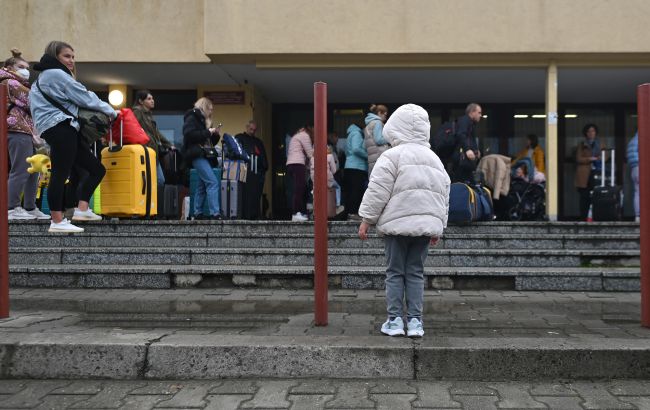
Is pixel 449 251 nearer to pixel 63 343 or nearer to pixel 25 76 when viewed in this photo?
pixel 63 343

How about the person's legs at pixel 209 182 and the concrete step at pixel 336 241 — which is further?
the person's legs at pixel 209 182

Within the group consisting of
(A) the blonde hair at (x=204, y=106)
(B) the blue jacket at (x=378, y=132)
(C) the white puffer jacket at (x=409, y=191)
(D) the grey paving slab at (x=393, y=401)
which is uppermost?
(A) the blonde hair at (x=204, y=106)

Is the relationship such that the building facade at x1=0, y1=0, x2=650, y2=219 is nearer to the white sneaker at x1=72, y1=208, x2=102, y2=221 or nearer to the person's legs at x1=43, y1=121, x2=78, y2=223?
the white sneaker at x1=72, y1=208, x2=102, y2=221

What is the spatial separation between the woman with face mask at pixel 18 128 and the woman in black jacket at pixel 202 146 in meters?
1.79

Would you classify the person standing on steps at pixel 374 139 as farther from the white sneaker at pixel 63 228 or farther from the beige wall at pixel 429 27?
the white sneaker at pixel 63 228

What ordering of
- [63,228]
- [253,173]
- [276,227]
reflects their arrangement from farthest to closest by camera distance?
[253,173]
[276,227]
[63,228]

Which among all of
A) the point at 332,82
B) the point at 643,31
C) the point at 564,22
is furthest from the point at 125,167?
the point at 643,31

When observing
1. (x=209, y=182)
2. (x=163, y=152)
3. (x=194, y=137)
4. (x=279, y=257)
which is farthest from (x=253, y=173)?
(x=279, y=257)

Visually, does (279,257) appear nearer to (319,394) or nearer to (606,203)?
(319,394)

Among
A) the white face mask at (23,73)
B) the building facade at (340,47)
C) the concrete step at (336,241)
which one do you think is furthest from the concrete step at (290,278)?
the building facade at (340,47)

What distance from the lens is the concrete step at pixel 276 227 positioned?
21.9 feet

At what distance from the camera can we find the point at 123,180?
6.55 metres

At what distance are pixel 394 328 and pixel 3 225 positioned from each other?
2870 mm

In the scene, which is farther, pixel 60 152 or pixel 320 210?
pixel 60 152
